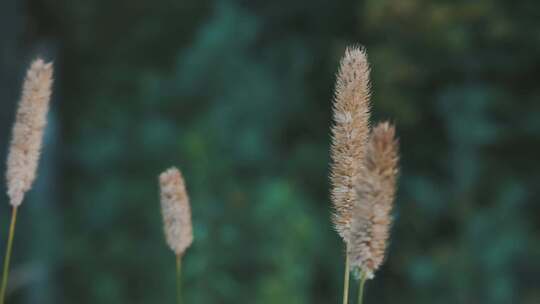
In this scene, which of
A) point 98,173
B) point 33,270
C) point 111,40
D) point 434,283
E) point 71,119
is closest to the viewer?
point 434,283

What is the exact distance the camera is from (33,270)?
276 inches

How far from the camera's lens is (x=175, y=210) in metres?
1.49

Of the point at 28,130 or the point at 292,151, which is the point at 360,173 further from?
the point at 292,151

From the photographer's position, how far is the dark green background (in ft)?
20.6

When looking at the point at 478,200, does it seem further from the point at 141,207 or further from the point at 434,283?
the point at 141,207

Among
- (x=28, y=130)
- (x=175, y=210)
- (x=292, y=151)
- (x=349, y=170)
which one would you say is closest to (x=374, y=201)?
(x=349, y=170)

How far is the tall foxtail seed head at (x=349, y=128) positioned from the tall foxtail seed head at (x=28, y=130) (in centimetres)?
56

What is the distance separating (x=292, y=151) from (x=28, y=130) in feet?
19.3

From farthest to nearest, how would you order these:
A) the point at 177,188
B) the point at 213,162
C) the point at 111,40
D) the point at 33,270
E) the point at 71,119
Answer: the point at 71,119 < the point at 111,40 < the point at 33,270 < the point at 213,162 < the point at 177,188

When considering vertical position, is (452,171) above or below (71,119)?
below

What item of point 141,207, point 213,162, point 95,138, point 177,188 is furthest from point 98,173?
point 177,188

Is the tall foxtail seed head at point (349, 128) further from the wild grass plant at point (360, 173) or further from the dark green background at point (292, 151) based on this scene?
the dark green background at point (292, 151)

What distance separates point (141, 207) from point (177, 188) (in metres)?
5.65

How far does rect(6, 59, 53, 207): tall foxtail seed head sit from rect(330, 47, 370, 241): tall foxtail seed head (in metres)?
0.56
